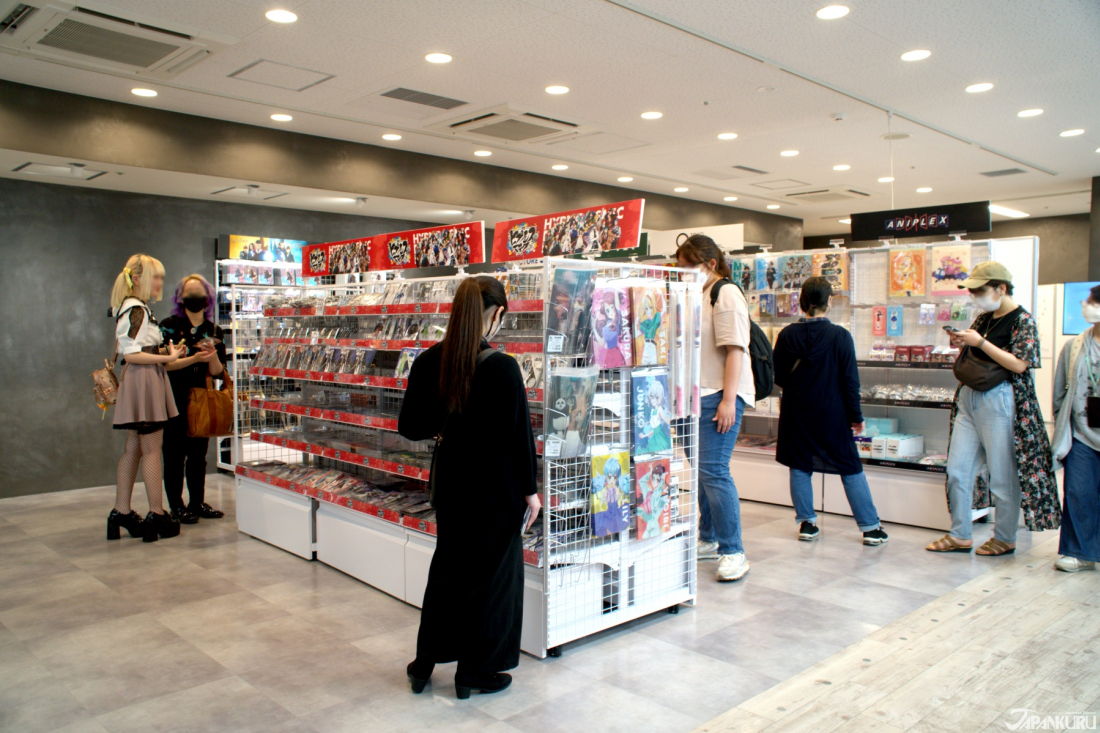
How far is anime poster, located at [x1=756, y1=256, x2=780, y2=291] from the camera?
595 cm

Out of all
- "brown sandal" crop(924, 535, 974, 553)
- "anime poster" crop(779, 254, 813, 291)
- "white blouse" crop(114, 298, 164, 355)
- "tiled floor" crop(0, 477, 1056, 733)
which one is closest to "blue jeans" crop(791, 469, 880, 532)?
"tiled floor" crop(0, 477, 1056, 733)

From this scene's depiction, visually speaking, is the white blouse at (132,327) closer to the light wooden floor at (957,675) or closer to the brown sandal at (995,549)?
the light wooden floor at (957,675)

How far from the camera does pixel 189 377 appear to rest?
5434 millimetres

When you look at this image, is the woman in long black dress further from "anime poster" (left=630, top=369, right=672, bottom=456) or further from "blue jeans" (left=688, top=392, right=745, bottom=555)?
"blue jeans" (left=688, top=392, right=745, bottom=555)

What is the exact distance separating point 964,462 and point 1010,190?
7543mm

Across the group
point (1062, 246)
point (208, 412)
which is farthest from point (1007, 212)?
point (208, 412)

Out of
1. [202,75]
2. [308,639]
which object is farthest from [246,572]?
[202,75]

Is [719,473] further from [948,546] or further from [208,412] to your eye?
[208,412]

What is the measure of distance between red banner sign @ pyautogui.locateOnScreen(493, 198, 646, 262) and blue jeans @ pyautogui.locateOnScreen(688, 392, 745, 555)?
1071mm

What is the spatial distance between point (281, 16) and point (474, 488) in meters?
3.18

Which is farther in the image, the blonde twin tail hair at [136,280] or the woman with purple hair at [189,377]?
the woman with purple hair at [189,377]

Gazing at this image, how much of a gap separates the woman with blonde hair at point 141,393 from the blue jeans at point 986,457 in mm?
4897

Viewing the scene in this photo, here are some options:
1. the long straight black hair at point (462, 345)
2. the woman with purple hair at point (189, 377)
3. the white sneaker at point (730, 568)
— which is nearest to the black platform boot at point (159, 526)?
the woman with purple hair at point (189, 377)

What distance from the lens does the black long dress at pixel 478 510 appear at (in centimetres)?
262
